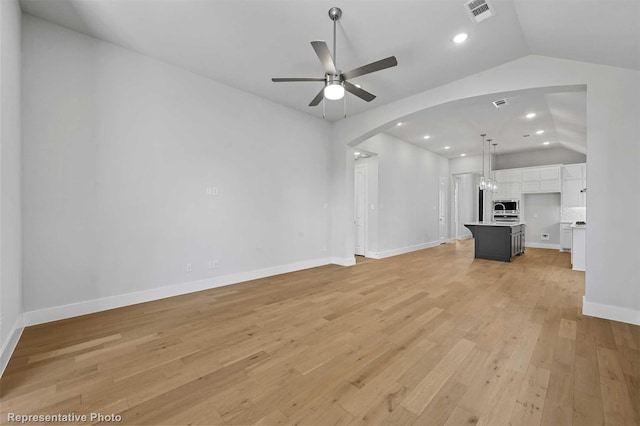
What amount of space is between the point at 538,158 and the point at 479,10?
28.3 ft

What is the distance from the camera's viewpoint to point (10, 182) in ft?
7.62

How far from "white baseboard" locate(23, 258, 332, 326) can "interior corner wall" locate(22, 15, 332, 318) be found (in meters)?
0.03

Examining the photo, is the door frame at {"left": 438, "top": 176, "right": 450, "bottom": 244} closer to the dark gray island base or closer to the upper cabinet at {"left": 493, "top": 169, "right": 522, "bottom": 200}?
the upper cabinet at {"left": 493, "top": 169, "right": 522, "bottom": 200}

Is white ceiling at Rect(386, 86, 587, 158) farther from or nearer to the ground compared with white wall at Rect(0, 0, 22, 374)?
farther from the ground

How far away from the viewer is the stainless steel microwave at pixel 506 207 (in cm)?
887

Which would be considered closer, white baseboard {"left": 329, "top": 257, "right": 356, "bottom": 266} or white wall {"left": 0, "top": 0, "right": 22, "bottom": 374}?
white wall {"left": 0, "top": 0, "right": 22, "bottom": 374}

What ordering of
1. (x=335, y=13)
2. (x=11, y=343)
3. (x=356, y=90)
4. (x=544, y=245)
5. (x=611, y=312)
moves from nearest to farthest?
(x=11, y=343) < (x=335, y=13) < (x=611, y=312) < (x=356, y=90) < (x=544, y=245)

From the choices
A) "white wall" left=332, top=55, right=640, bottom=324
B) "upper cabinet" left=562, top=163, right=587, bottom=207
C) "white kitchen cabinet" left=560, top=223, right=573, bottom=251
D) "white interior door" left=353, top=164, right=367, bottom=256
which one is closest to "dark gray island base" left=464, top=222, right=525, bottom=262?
"white kitchen cabinet" left=560, top=223, right=573, bottom=251

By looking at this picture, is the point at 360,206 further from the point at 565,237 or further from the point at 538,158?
the point at 538,158

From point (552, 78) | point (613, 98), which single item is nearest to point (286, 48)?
point (552, 78)

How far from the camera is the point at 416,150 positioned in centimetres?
843

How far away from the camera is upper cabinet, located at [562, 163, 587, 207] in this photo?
7645 mm

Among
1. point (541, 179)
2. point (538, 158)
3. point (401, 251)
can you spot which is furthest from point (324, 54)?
point (538, 158)

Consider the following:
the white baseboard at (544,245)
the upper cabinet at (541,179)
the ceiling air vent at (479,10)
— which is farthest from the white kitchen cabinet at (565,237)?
the ceiling air vent at (479,10)
